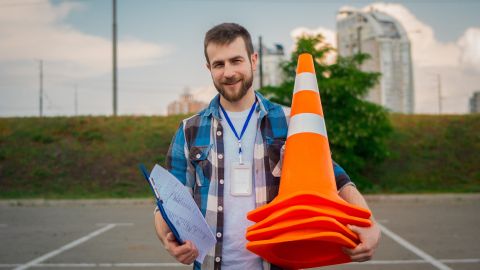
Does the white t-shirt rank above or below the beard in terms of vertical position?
below

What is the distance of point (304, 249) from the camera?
62.7 inches

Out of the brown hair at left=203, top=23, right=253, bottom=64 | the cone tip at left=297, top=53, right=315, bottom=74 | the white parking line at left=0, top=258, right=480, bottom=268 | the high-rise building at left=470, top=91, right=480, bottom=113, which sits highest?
the high-rise building at left=470, top=91, right=480, bottom=113

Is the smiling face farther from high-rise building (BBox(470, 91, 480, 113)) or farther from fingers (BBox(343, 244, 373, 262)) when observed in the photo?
high-rise building (BBox(470, 91, 480, 113))

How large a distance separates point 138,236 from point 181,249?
5690 millimetres

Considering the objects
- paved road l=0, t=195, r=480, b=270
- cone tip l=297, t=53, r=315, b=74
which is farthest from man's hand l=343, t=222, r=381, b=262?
paved road l=0, t=195, r=480, b=270

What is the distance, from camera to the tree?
1125 cm

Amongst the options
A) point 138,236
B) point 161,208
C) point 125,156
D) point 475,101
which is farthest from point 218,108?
point 475,101

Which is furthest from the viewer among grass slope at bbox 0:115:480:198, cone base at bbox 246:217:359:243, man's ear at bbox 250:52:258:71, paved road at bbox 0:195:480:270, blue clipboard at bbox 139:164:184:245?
grass slope at bbox 0:115:480:198

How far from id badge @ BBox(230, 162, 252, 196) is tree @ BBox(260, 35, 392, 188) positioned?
31.0ft

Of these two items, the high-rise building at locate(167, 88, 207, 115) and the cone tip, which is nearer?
the cone tip

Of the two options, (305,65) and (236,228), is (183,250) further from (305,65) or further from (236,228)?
(305,65)

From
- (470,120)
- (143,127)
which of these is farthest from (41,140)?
(470,120)

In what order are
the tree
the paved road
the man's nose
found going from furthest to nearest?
the tree, the paved road, the man's nose

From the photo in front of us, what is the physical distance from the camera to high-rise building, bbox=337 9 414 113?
103ft
